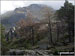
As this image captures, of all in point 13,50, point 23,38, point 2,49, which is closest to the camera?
point 2,49

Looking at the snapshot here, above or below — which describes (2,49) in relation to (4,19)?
below

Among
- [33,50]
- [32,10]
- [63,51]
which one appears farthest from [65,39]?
[32,10]

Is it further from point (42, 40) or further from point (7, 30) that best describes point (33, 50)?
point (7, 30)

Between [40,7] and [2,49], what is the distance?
1.48 meters

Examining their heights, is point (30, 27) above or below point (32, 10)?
below

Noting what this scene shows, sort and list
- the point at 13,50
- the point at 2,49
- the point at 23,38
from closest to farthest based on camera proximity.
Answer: the point at 2,49
the point at 13,50
the point at 23,38

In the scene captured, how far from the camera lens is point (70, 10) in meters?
4.35

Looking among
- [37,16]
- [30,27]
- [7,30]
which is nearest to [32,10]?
[37,16]

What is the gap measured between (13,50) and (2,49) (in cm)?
39

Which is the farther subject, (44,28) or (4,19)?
(44,28)

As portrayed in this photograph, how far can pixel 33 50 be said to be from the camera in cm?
439

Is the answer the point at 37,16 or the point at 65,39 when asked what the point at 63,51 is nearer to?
the point at 65,39

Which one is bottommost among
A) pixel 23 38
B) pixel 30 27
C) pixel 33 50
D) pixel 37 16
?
pixel 33 50

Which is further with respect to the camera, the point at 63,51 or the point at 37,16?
the point at 37,16
